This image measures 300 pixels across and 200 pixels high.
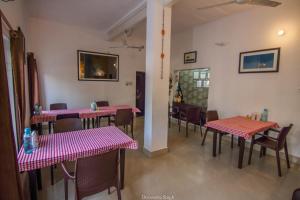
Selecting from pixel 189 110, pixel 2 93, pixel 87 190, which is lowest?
pixel 87 190

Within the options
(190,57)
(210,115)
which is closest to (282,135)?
(210,115)

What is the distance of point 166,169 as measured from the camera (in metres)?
2.67

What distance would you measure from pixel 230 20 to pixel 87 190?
14.7 feet

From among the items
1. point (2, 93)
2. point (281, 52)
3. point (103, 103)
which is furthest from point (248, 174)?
point (103, 103)

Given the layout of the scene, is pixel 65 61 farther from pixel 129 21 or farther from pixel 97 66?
pixel 129 21

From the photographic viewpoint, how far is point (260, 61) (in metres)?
3.45

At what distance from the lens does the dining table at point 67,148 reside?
4.89 ft

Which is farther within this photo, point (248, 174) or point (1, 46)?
point (248, 174)

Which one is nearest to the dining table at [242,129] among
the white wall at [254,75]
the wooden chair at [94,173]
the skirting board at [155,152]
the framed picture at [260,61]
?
the white wall at [254,75]

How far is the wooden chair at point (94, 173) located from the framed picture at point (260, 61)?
3494 mm

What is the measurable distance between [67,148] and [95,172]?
492mm

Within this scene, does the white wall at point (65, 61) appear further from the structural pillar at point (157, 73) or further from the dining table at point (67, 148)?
the dining table at point (67, 148)

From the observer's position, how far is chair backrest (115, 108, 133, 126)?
369 cm

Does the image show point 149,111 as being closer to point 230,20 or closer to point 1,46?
point 1,46
